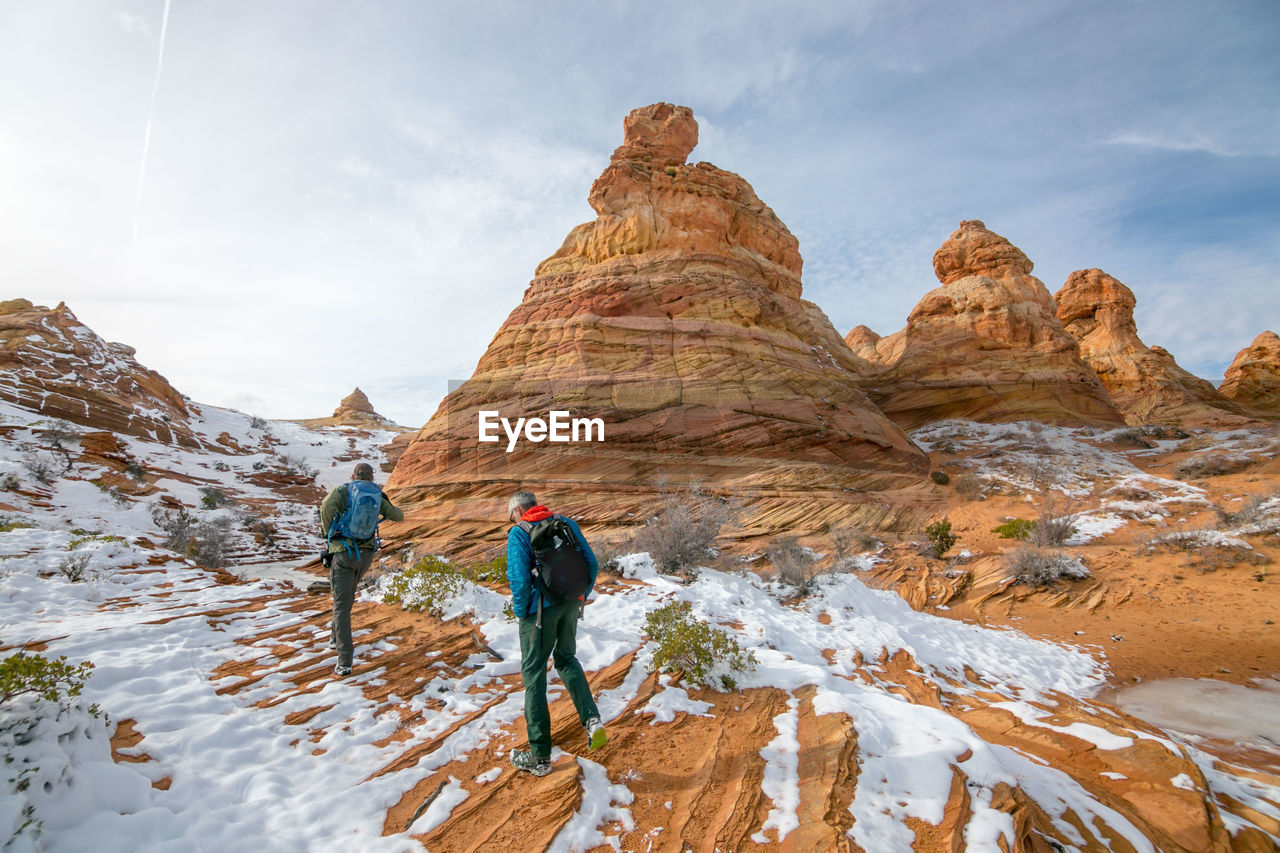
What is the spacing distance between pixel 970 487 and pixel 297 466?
126 ft

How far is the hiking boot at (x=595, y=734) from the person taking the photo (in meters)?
3.38

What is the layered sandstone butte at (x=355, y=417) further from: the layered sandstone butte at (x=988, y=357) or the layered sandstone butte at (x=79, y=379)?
the layered sandstone butte at (x=988, y=357)

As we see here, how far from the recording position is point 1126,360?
120 feet

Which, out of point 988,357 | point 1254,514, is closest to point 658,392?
point 1254,514

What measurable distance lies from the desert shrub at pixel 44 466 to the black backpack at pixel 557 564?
22.5 meters

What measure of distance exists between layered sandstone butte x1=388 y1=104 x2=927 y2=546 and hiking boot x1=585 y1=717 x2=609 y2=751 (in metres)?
12.1

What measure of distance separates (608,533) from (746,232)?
61.6 feet

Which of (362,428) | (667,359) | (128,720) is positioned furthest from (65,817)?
(362,428)

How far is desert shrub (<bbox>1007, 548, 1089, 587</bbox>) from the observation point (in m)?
9.91

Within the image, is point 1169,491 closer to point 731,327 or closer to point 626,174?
point 731,327

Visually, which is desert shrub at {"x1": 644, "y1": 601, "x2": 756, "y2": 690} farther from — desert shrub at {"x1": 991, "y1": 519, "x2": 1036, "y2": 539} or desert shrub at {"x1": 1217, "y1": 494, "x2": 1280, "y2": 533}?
desert shrub at {"x1": 1217, "y1": 494, "x2": 1280, "y2": 533}

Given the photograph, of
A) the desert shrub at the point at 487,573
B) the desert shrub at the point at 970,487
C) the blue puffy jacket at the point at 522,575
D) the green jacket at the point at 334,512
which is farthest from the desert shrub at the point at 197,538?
the desert shrub at the point at 970,487

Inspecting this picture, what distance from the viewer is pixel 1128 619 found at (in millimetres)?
8438

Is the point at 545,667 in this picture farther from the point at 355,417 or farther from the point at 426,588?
the point at 355,417
